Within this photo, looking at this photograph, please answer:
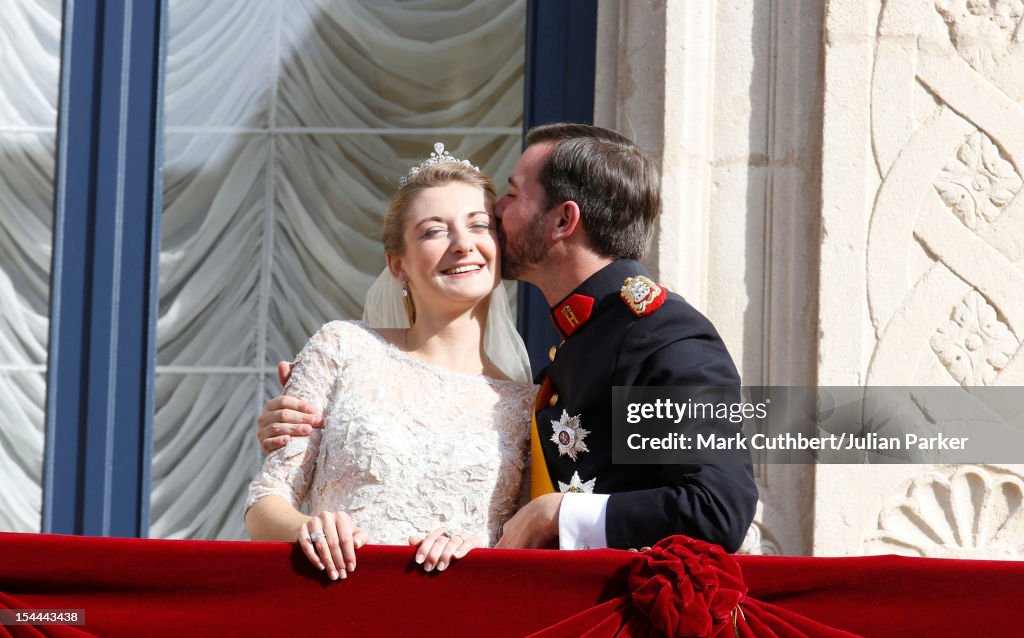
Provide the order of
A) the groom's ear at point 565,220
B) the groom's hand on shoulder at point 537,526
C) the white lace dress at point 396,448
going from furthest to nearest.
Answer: the groom's ear at point 565,220 < the white lace dress at point 396,448 < the groom's hand on shoulder at point 537,526

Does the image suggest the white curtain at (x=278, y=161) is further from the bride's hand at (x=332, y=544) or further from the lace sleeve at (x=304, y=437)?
the bride's hand at (x=332, y=544)

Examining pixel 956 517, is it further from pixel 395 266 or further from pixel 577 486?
pixel 395 266

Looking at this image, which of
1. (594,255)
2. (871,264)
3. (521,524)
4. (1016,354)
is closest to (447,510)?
(521,524)

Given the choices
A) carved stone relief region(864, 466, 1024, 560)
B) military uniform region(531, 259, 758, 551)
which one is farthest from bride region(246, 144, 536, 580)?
carved stone relief region(864, 466, 1024, 560)

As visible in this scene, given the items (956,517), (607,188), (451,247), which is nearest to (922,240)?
(956,517)

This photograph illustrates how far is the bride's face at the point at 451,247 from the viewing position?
2768 mm

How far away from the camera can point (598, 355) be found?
8.14 feet

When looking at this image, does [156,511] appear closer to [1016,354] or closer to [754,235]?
[754,235]

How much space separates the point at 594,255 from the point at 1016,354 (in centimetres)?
127

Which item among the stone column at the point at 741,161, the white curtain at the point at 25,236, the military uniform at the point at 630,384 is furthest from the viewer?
the white curtain at the point at 25,236

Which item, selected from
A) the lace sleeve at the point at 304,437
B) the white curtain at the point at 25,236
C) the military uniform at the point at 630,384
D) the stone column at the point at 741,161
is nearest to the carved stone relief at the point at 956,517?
the stone column at the point at 741,161

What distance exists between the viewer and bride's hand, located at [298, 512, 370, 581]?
2.14 metres

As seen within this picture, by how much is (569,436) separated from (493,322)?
52 cm

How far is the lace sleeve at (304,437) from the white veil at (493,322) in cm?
24
